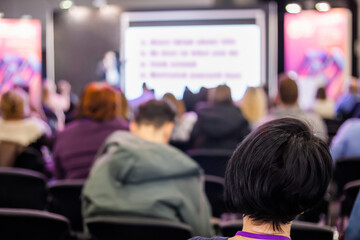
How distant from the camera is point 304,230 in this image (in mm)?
2062

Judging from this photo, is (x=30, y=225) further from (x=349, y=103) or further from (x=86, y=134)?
(x=349, y=103)

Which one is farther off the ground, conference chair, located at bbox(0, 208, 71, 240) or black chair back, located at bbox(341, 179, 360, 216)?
conference chair, located at bbox(0, 208, 71, 240)

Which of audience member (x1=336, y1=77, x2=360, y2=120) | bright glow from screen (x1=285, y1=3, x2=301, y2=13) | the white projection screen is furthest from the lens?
bright glow from screen (x1=285, y1=3, x2=301, y2=13)

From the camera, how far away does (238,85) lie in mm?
9953

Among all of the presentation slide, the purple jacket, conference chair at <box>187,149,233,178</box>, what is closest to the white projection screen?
the presentation slide

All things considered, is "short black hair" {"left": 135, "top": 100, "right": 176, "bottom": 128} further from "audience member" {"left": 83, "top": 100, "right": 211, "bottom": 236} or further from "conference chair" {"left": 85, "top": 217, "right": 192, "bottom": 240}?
"conference chair" {"left": 85, "top": 217, "right": 192, "bottom": 240}

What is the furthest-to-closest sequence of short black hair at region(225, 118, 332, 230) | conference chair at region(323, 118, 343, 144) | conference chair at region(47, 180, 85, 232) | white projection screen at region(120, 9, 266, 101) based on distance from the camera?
white projection screen at region(120, 9, 266, 101), conference chair at region(323, 118, 343, 144), conference chair at region(47, 180, 85, 232), short black hair at region(225, 118, 332, 230)

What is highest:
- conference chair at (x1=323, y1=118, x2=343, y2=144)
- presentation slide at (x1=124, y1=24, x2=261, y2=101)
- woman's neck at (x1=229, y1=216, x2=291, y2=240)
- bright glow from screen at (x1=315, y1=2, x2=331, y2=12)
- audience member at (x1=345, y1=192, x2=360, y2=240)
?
bright glow from screen at (x1=315, y1=2, x2=331, y2=12)

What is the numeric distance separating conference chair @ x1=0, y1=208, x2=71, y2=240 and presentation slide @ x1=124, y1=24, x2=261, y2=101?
754 cm

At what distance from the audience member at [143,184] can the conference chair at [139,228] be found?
232 millimetres

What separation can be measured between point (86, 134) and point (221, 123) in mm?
1563

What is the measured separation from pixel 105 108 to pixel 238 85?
629cm

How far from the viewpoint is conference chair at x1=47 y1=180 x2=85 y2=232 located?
3.28 metres

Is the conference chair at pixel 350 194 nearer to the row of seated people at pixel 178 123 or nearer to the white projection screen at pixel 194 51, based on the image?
the row of seated people at pixel 178 123
